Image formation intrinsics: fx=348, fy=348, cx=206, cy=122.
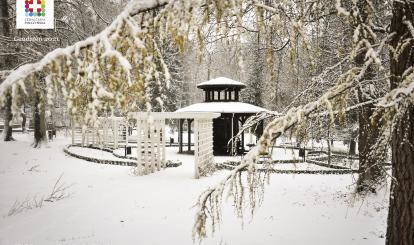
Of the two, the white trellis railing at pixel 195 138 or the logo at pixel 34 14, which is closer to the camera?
the logo at pixel 34 14

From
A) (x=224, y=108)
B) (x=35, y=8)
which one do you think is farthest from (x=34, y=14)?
(x=224, y=108)

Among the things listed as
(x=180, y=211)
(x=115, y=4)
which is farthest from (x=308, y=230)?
(x=115, y=4)

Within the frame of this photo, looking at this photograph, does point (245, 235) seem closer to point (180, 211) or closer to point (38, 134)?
point (180, 211)

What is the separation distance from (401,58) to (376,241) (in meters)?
4.60

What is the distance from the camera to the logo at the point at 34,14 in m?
12.5

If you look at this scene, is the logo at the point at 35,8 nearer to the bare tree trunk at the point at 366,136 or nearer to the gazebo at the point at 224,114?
the bare tree trunk at the point at 366,136

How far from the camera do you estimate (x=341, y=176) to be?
14641 mm

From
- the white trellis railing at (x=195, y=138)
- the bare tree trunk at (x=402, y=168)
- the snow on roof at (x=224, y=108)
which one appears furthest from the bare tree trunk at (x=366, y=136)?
the snow on roof at (x=224, y=108)

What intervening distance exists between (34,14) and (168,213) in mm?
9754

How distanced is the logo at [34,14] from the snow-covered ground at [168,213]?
5.99 meters

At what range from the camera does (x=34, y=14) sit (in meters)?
13.5

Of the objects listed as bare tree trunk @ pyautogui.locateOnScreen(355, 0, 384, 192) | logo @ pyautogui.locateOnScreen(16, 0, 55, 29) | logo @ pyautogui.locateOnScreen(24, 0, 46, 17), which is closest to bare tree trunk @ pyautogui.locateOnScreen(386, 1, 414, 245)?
bare tree trunk @ pyautogui.locateOnScreen(355, 0, 384, 192)

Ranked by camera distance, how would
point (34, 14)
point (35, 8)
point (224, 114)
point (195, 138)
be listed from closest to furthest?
point (35, 8) → point (34, 14) → point (195, 138) → point (224, 114)

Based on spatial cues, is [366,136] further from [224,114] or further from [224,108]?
[224,114]
